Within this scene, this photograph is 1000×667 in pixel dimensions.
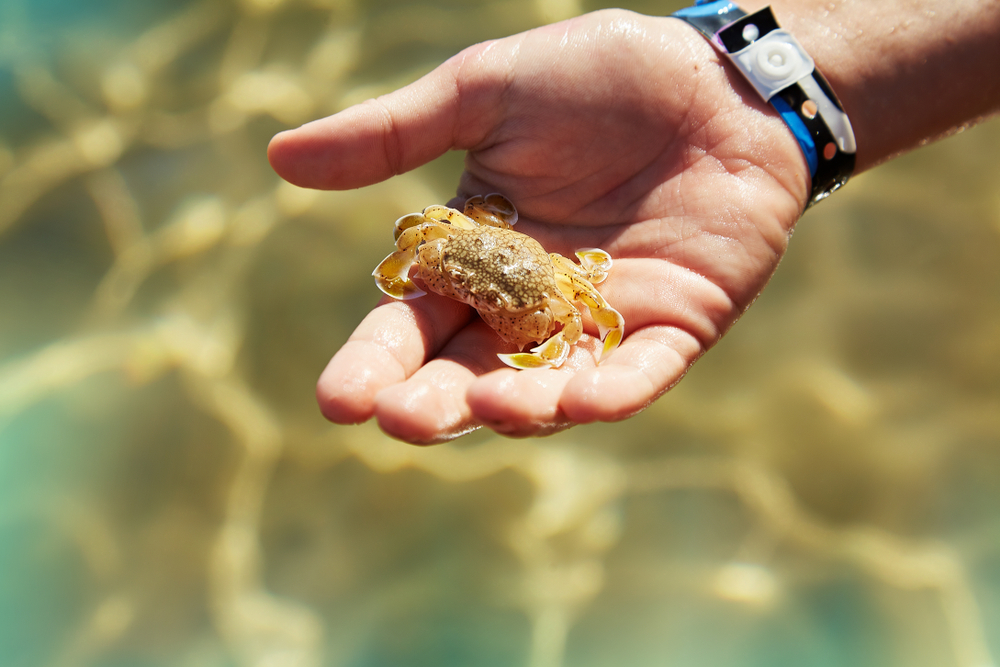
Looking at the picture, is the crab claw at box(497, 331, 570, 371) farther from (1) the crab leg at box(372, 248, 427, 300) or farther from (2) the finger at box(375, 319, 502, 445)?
(1) the crab leg at box(372, 248, 427, 300)

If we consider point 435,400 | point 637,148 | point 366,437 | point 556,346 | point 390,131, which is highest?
point 390,131

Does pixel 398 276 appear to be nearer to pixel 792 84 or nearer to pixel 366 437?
pixel 366 437

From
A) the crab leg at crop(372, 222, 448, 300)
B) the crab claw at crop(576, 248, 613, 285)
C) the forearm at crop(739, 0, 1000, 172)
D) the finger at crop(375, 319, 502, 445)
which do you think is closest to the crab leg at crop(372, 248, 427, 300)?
the crab leg at crop(372, 222, 448, 300)

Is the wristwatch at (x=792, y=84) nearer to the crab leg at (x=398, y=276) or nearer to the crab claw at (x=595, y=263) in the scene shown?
the crab claw at (x=595, y=263)

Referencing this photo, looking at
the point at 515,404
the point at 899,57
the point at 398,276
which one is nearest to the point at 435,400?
the point at 515,404

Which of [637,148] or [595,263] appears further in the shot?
[637,148]

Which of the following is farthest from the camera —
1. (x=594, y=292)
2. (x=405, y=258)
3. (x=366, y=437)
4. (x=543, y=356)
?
(x=366, y=437)
